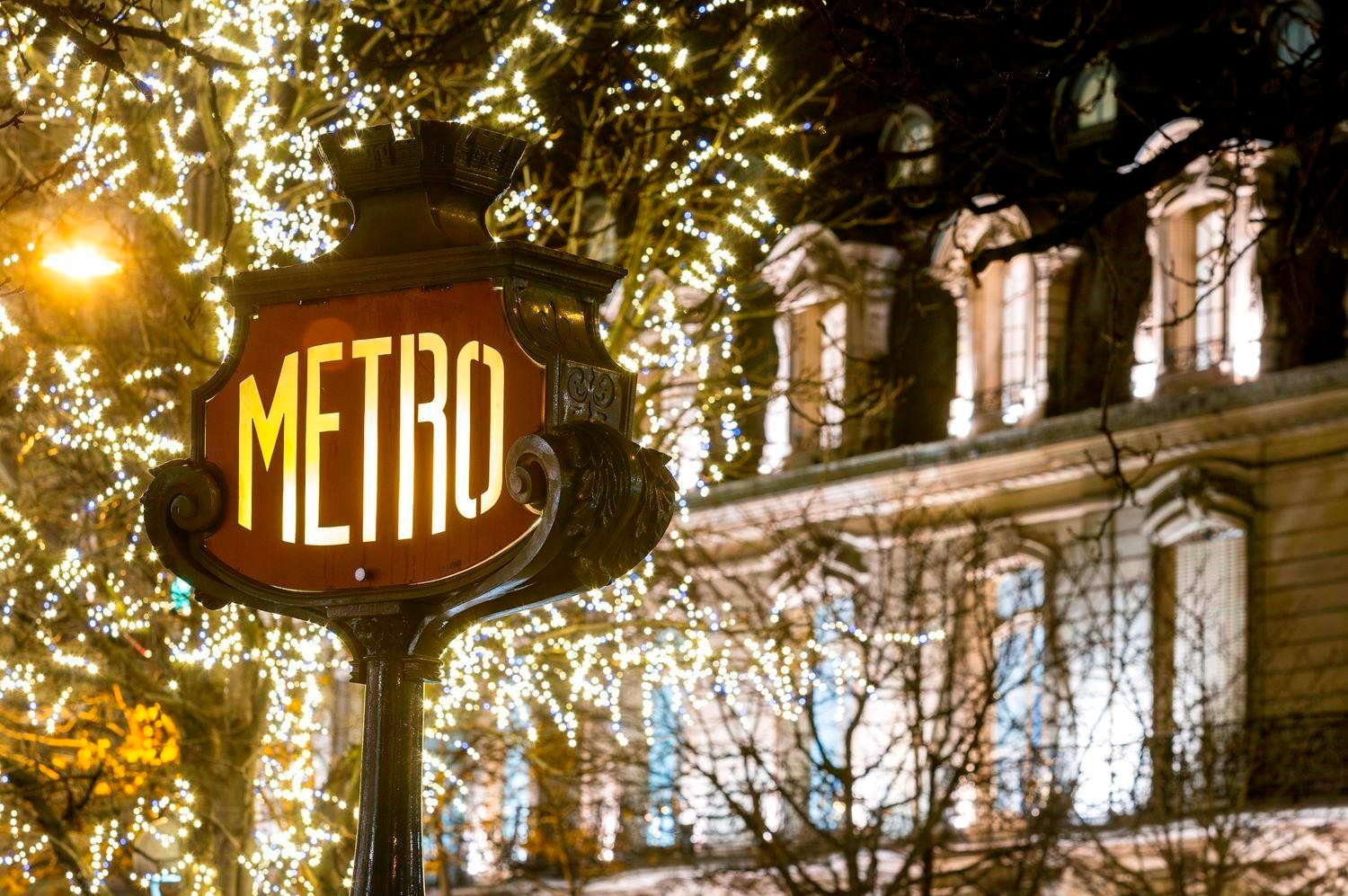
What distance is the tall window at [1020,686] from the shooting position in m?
25.2

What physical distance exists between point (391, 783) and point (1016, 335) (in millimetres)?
26591

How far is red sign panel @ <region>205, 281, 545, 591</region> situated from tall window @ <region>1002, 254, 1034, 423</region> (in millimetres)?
25900

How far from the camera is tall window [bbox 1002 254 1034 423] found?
29406mm

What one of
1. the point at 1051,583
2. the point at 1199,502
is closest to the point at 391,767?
the point at 1199,502

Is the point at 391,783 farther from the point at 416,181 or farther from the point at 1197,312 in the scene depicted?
the point at 1197,312

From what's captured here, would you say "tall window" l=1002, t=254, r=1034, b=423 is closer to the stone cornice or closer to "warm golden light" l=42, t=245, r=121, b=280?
the stone cornice

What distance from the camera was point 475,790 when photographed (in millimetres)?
35375

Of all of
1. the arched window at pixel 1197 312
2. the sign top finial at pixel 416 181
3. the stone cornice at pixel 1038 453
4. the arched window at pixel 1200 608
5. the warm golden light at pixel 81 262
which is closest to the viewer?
the sign top finial at pixel 416 181

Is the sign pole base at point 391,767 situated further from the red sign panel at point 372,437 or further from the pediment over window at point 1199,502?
the pediment over window at point 1199,502

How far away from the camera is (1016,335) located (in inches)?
1174

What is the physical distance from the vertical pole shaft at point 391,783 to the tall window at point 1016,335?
25897 mm

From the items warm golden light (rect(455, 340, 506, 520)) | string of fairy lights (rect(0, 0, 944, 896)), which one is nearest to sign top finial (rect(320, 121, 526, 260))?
warm golden light (rect(455, 340, 506, 520))

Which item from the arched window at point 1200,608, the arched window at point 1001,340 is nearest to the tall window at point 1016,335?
the arched window at point 1001,340

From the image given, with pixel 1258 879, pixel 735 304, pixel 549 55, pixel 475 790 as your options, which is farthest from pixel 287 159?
pixel 475 790
